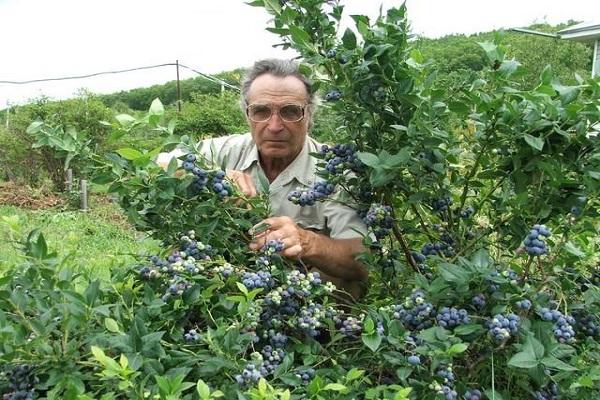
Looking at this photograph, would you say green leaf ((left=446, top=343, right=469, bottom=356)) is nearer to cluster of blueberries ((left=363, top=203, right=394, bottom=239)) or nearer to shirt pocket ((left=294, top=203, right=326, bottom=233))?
cluster of blueberries ((left=363, top=203, right=394, bottom=239))

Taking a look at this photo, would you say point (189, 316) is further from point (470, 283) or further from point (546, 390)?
point (546, 390)

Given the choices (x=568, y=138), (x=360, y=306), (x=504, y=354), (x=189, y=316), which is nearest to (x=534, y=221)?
(x=568, y=138)

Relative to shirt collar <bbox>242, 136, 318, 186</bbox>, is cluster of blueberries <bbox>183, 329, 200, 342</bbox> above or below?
below

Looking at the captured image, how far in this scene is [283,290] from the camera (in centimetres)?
154

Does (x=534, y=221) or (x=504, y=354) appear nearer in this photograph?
(x=504, y=354)

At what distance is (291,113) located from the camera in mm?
2535

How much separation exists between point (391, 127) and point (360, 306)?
491mm

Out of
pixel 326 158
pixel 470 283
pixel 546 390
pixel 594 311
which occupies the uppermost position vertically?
pixel 326 158

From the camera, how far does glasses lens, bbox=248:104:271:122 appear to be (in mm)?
2510

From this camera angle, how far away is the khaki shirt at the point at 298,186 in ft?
7.52

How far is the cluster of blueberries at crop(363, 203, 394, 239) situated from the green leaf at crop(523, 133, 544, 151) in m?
0.41

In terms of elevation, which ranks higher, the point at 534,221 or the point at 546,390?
the point at 534,221

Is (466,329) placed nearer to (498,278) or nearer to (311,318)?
(498,278)

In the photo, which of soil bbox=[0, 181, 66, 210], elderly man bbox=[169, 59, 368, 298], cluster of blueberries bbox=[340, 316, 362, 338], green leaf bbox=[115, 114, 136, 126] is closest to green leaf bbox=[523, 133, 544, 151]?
cluster of blueberries bbox=[340, 316, 362, 338]
